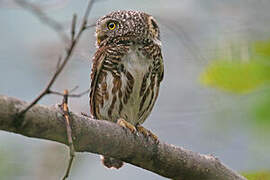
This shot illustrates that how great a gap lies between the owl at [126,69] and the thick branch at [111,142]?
73 cm

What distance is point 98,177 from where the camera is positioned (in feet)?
27.7

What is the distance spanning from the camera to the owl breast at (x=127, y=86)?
4082 mm

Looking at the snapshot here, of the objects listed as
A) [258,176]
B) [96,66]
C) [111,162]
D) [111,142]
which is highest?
[96,66]

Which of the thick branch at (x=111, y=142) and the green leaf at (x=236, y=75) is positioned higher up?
the green leaf at (x=236, y=75)

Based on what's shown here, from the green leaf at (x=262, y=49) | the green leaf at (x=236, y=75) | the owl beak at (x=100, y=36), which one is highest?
the green leaf at (x=262, y=49)

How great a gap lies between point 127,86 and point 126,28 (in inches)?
18.6

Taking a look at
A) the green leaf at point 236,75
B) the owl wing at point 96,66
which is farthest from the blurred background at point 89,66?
the green leaf at point 236,75

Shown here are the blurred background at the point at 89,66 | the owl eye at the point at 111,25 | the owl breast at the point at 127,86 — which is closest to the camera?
the owl breast at the point at 127,86

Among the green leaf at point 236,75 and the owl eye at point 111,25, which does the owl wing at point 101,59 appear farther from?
the green leaf at point 236,75

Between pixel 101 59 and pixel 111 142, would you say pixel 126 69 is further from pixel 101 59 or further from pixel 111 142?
pixel 111 142

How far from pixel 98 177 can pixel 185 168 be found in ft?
17.1

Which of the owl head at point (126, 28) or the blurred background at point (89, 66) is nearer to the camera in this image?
the owl head at point (126, 28)

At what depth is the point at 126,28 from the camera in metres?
4.30

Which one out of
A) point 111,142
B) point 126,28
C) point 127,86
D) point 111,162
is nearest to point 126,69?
point 127,86
